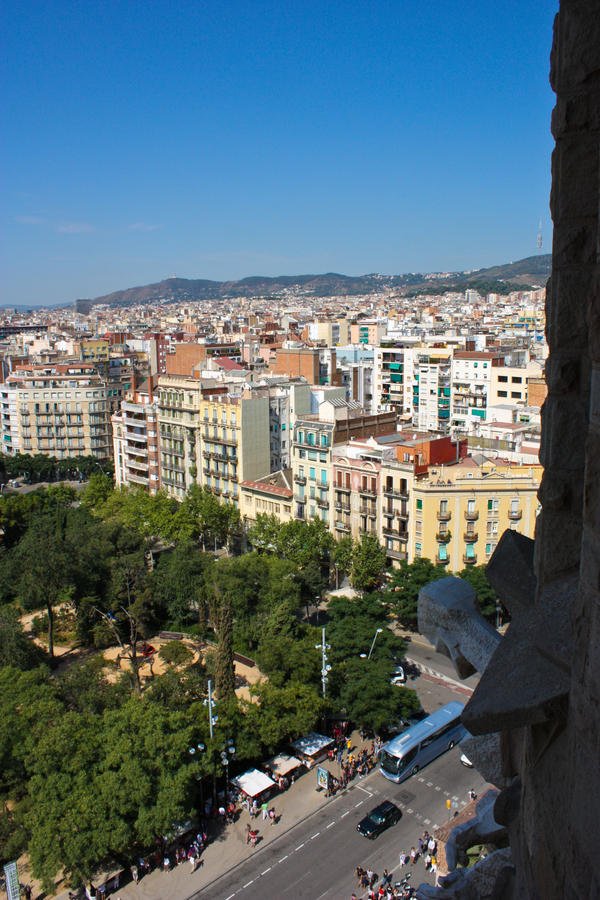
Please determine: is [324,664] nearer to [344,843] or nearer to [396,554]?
[344,843]

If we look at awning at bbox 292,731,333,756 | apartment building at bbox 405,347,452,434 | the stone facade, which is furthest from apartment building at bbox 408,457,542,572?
apartment building at bbox 405,347,452,434

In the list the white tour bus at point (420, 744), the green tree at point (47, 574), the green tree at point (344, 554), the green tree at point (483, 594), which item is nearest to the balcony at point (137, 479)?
the green tree at point (47, 574)

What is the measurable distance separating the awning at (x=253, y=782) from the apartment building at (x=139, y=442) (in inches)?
1532

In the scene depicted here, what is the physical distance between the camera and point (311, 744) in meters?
28.9

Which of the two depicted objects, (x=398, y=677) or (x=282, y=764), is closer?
(x=282, y=764)

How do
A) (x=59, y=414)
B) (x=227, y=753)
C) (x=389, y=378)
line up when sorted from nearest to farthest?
(x=227, y=753), (x=59, y=414), (x=389, y=378)

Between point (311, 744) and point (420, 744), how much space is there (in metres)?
4.24

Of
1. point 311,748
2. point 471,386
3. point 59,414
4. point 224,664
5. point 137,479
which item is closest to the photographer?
point 311,748

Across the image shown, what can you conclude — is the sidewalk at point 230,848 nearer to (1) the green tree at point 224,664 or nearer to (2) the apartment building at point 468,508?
(1) the green tree at point 224,664

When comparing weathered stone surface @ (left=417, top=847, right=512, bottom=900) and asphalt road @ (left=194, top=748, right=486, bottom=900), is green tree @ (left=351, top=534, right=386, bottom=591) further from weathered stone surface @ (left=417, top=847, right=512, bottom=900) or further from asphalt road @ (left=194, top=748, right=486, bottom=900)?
weathered stone surface @ (left=417, top=847, right=512, bottom=900)

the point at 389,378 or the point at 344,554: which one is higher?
the point at 389,378

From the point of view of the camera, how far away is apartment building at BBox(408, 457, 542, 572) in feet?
131

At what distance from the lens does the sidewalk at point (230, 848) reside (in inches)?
895

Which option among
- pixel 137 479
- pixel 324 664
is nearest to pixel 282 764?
pixel 324 664
